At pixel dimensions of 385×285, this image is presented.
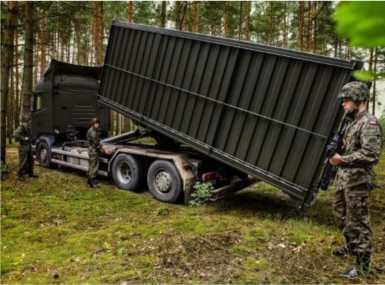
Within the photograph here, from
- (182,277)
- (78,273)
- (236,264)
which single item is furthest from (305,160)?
(78,273)

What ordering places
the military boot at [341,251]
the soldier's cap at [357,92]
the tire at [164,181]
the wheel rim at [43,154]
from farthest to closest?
the wheel rim at [43,154] < the tire at [164,181] < the military boot at [341,251] < the soldier's cap at [357,92]

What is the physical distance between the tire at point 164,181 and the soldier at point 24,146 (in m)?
3.57

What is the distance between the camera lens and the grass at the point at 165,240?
4.09 metres

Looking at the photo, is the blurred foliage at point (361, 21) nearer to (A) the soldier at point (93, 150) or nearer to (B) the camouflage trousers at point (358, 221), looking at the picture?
(B) the camouflage trousers at point (358, 221)

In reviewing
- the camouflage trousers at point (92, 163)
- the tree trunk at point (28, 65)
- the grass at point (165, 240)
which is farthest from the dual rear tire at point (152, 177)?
the tree trunk at point (28, 65)

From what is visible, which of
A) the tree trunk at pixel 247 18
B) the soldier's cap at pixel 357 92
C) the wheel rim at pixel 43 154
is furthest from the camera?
the tree trunk at pixel 247 18

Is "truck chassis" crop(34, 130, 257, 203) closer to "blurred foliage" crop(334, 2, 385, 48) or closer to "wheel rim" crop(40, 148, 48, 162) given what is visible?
"wheel rim" crop(40, 148, 48, 162)

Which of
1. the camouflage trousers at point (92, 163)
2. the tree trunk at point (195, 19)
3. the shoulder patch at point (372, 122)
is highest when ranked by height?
the tree trunk at point (195, 19)

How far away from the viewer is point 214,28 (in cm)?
2858

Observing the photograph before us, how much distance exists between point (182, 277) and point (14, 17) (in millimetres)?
8557

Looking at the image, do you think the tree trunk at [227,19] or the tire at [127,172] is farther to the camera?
the tree trunk at [227,19]

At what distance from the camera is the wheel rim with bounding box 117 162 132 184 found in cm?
899

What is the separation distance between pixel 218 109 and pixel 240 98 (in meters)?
0.50

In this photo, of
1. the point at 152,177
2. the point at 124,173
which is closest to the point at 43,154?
the point at 124,173
